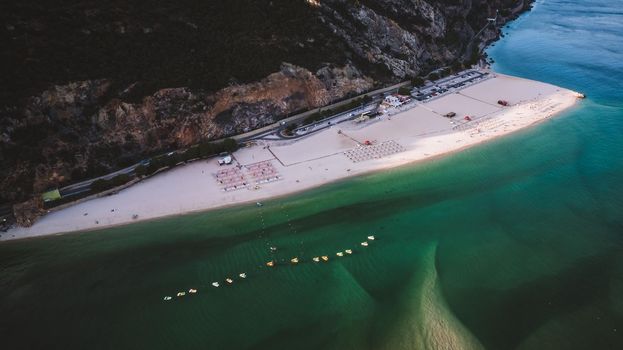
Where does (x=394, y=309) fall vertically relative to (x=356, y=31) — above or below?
below

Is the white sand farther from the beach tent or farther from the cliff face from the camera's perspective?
the cliff face

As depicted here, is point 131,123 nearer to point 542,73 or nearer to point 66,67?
point 66,67

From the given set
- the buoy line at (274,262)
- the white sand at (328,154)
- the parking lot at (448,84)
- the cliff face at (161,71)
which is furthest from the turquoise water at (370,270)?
the parking lot at (448,84)

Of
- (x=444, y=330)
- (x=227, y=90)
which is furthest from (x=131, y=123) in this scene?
(x=444, y=330)

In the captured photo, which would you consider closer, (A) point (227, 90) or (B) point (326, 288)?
(B) point (326, 288)

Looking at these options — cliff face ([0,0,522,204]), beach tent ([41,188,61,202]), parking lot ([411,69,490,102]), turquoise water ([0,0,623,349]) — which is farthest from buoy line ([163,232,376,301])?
parking lot ([411,69,490,102])

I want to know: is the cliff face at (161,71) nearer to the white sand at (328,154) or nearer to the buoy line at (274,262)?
the white sand at (328,154)
